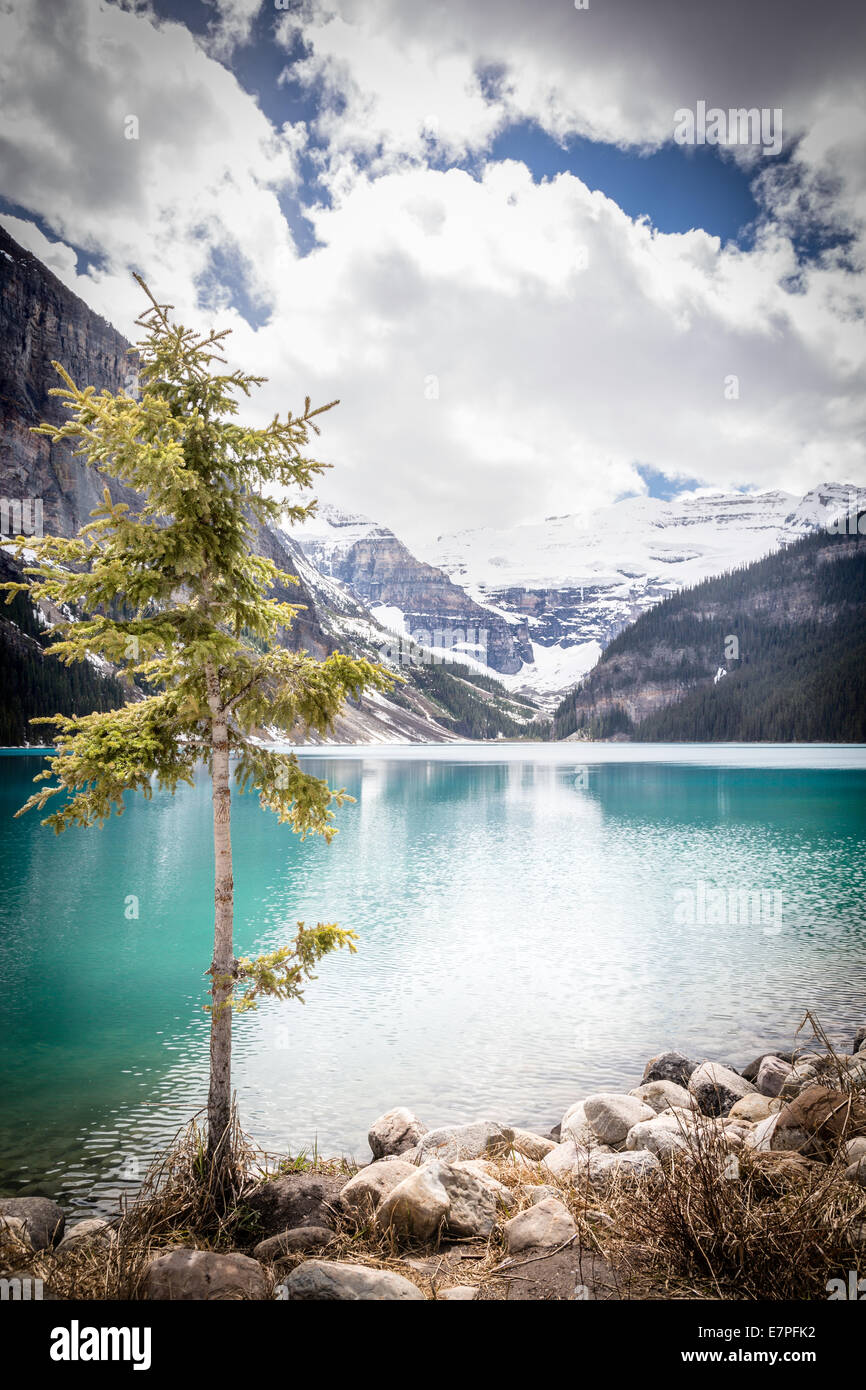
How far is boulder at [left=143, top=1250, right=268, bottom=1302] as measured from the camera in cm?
553

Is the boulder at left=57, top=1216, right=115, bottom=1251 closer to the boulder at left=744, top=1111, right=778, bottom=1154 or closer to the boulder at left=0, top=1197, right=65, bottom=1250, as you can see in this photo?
the boulder at left=0, top=1197, right=65, bottom=1250

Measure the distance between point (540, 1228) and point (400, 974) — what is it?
49.8 feet

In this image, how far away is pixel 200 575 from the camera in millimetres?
8297

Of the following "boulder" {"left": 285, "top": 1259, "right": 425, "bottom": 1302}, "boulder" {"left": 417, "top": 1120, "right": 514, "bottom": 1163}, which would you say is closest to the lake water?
"boulder" {"left": 417, "top": 1120, "right": 514, "bottom": 1163}

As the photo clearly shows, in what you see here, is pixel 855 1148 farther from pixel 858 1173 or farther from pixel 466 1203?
pixel 466 1203

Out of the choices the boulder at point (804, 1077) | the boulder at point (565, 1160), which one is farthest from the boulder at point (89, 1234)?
the boulder at point (804, 1077)

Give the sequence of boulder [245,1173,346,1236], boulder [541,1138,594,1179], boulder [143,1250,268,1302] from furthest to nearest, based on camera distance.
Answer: boulder [541,1138,594,1179]
boulder [245,1173,346,1236]
boulder [143,1250,268,1302]

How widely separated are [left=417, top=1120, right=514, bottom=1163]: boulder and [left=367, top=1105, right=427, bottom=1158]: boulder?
29cm

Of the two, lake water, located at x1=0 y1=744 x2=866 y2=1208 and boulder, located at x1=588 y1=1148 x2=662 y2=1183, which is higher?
boulder, located at x1=588 y1=1148 x2=662 y2=1183

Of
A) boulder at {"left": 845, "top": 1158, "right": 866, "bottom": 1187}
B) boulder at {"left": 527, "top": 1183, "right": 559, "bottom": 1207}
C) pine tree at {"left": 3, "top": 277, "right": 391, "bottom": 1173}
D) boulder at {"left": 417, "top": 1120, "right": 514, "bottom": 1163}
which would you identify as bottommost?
boulder at {"left": 417, "top": 1120, "right": 514, "bottom": 1163}

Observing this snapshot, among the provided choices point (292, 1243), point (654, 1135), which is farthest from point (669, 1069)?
point (292, 1243)

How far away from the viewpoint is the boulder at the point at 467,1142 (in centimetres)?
993

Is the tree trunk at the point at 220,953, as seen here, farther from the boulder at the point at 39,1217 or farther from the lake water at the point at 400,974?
the lake water at the point at 400,974
